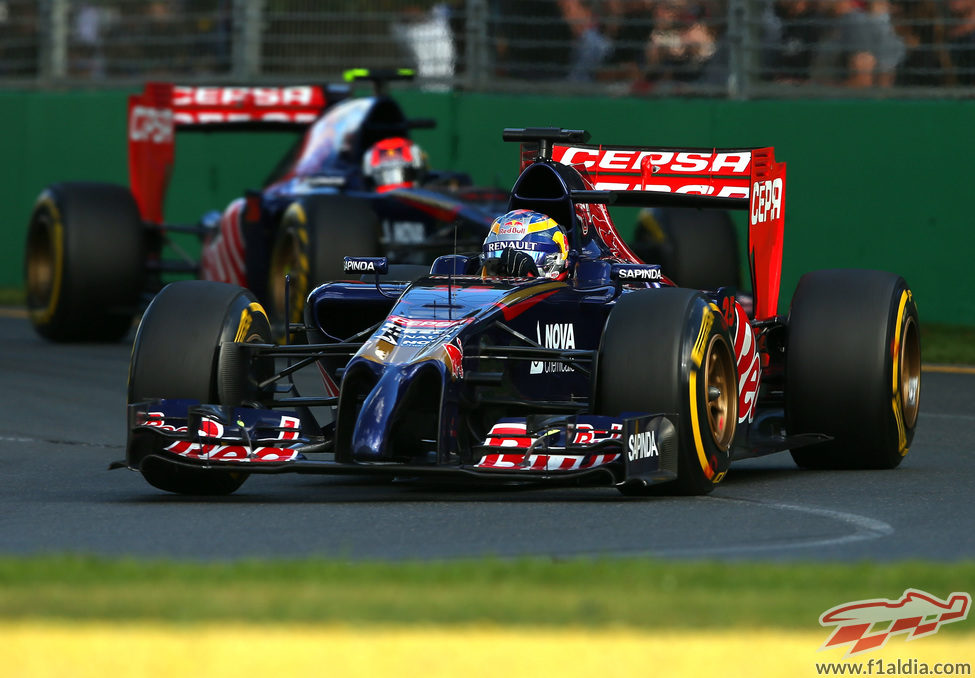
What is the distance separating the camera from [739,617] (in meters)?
5.32

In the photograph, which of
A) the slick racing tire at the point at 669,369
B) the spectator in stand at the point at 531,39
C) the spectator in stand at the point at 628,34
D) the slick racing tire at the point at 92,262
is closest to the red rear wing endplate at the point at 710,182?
the slick racing tire at the point at 669,369

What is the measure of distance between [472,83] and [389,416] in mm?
11339

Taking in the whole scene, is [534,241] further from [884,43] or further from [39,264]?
[39,264]

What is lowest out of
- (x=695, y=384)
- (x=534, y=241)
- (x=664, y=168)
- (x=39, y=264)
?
(x=39, y=264)

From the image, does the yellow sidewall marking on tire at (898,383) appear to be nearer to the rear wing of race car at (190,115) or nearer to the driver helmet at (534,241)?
the driver helmet at (534,241)

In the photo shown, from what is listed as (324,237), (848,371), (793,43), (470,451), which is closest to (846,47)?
(793,43)

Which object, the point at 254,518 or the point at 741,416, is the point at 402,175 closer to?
the point at 741,416

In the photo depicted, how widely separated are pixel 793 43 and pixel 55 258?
641cm

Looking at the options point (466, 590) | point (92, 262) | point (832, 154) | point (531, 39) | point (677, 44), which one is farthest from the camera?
point (531, 39)

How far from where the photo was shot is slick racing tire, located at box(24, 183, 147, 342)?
52.5ft

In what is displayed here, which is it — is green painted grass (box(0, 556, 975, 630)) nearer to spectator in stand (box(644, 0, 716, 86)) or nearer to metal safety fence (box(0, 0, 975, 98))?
metal safety fence (box(0, 0, 975, 98))

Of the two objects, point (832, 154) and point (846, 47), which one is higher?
point (846, 47)

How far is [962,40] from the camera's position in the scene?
15.7 meters

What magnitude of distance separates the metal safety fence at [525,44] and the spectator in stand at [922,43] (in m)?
0.01
